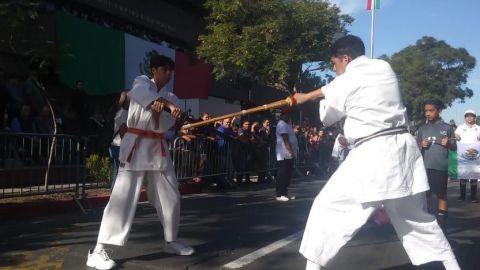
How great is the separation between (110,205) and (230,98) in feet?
75.2

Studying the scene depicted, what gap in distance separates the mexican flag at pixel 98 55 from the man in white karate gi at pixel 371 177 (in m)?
8.68

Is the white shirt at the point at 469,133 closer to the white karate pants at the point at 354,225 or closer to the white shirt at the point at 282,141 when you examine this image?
the white shirt at the point at 282,141

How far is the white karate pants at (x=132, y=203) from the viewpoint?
4562 millimetres

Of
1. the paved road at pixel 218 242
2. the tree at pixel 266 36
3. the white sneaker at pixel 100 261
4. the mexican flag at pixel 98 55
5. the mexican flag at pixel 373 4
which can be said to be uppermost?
the mexican flag at pixel 373 4

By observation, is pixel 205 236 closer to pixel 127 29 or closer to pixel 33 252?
pixel 33 252

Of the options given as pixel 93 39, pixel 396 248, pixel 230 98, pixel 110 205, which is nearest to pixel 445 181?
pixel 396 248

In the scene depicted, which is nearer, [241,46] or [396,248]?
[396,248]

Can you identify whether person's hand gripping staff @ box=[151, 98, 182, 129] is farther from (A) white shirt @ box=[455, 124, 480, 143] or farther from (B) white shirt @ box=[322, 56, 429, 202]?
(A) white shirt @ box=[455, 124, 480, 143]

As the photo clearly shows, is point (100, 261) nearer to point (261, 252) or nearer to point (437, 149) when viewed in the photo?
point (261, 252)

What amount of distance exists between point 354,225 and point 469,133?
28.0 ft

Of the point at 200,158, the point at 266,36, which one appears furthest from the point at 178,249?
the point at 266,36

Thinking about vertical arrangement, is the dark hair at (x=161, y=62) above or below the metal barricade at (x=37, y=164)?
above

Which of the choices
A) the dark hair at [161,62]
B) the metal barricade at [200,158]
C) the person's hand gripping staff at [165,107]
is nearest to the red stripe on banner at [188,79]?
the metal barricade at [200,158]

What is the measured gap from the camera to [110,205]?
4.60 metres
